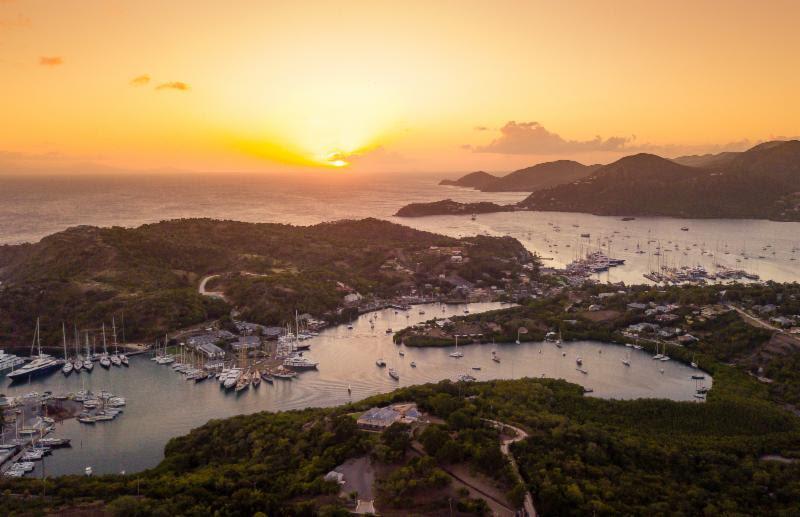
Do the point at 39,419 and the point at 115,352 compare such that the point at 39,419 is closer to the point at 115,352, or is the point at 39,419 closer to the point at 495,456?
the point at 115,352

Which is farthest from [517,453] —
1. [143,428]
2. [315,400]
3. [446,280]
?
[446,280]

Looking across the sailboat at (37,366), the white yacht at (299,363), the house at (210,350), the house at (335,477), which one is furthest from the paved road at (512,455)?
the sailboat at (37,366)

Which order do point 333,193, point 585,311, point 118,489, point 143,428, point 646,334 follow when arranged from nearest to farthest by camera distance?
1. point 118,489
2. point 143,428
3. point 646,334
4. point 585,311
5. point 333,193

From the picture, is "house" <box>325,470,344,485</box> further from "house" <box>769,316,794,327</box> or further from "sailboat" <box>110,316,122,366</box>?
"house" <box>769,316,794,327</box>

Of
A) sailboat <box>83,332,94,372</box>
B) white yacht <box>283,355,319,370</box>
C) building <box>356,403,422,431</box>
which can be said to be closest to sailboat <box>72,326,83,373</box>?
sailboat <box>83,332,94,372</box>

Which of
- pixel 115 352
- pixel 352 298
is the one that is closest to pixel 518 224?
pixel 352 298

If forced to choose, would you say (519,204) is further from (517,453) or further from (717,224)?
(517,453)

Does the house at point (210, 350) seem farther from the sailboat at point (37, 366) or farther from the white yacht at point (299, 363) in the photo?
the sailboat at point (37, 366)
